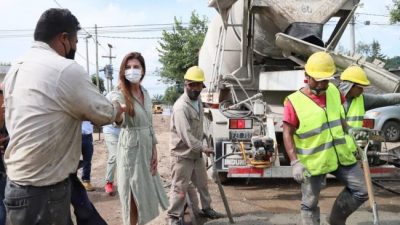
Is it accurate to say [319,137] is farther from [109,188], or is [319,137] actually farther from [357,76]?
[109,188]

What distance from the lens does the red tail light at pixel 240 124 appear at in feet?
21.1

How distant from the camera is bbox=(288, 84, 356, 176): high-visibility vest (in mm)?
4016

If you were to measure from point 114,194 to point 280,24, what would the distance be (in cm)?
335

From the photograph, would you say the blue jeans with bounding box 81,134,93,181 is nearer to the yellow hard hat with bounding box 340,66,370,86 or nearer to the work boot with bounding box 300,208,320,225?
the work boot with bounding box 300,208,320,225

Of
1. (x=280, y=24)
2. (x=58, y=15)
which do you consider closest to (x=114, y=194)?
(x=280, y=24)

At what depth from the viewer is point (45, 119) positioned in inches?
96.6

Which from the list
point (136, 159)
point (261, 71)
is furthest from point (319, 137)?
point (261, 71)

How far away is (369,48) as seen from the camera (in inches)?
2370

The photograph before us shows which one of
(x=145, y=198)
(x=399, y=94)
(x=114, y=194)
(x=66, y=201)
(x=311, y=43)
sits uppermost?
(x=311, y=43)

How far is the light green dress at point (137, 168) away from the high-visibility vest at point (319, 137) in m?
1.33

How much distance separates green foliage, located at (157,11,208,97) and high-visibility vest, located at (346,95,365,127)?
25.0 meters

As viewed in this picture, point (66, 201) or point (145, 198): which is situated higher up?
point (66, 201)

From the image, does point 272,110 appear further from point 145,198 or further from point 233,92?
point 145,198

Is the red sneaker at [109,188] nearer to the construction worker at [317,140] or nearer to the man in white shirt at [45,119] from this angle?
the construction worker at [317,140]
